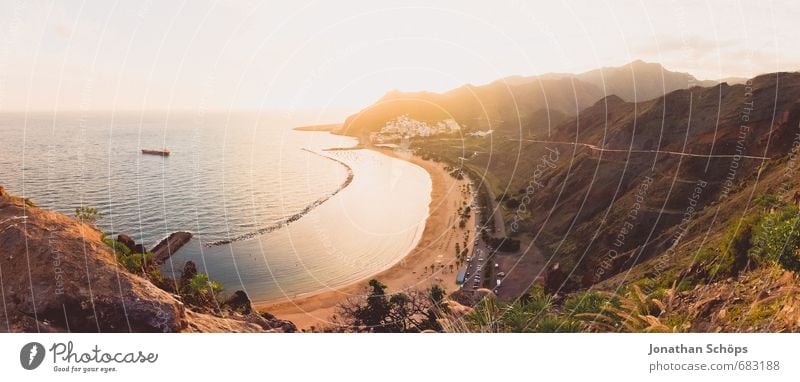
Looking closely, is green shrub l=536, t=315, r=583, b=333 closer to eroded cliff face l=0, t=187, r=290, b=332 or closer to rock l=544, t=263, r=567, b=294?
eroded cliff face l=0, t=187, r=290, b=332

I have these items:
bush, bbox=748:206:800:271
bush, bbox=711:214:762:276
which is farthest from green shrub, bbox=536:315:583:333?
bush, bbox=711:214:762:276

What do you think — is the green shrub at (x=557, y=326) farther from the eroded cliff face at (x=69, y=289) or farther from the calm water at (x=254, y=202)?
the calm water at (x=254, y=202)

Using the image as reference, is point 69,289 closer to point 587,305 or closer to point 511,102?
point 587,305

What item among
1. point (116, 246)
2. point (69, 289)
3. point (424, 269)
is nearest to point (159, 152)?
point (424, 269)
